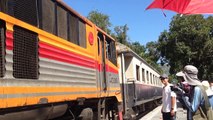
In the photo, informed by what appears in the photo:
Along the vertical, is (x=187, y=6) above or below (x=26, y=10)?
below

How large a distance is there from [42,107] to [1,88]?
5.67 feet

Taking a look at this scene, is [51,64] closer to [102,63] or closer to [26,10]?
[26,10]

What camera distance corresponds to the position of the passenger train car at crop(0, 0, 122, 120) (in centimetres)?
631

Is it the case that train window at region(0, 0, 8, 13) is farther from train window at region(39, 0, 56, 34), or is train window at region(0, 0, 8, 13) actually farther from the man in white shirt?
the man in white shirt

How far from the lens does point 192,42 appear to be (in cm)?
4294

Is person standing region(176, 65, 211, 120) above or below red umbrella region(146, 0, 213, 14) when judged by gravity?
below

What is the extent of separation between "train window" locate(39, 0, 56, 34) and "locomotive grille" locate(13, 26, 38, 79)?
1.92 ft

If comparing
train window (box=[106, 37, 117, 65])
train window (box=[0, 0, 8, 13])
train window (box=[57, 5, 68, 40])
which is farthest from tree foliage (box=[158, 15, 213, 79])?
train window (box=[0, 0, 8, 13])

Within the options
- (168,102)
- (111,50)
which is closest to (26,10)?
(168,102)

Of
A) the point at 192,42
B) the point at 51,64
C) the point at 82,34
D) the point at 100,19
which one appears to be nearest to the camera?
the point at 51,64

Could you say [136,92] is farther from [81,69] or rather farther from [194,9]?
[194,9]

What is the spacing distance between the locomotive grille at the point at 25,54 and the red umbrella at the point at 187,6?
225 cm

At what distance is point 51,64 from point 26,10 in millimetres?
1252

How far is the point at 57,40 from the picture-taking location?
8.42 meters
